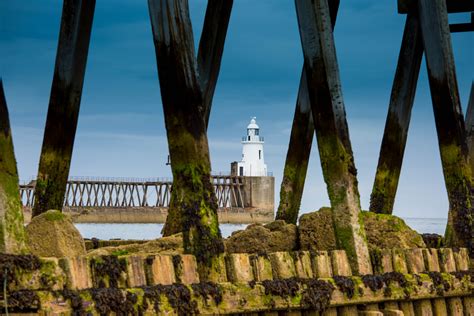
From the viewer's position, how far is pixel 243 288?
9.91 meters

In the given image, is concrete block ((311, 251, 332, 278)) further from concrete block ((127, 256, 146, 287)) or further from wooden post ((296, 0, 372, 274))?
concrete block ((127, 256, 146, 287))

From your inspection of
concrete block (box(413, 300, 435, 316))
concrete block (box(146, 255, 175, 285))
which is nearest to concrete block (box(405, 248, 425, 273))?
concrete block (box(413, 300, 435, 316))

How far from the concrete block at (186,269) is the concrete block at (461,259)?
4400 mm

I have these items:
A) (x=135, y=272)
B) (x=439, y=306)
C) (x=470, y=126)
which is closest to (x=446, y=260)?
(x=439, y=306)

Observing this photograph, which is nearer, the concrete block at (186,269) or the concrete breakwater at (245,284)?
the concrete breakwater at (245,284)

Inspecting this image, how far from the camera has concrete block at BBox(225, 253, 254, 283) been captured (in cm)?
997

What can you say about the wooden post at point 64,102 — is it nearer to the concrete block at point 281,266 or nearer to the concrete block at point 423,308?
the concrete block at point 281,266

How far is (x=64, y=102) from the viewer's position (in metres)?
12.7

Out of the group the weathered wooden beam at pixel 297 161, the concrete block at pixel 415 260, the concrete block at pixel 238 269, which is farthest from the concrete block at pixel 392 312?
the weathered wooden beam at pixel 297 161

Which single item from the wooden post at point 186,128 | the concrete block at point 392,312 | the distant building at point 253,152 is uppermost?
the distant building at point 253,152

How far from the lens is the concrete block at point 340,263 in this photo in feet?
36.7

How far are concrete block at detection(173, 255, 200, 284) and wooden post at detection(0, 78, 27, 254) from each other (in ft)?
4.77

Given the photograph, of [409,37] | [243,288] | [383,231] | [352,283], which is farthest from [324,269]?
[409,37]

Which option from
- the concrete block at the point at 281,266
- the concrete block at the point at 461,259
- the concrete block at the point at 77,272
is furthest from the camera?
the concrete block at the point at 461,259
